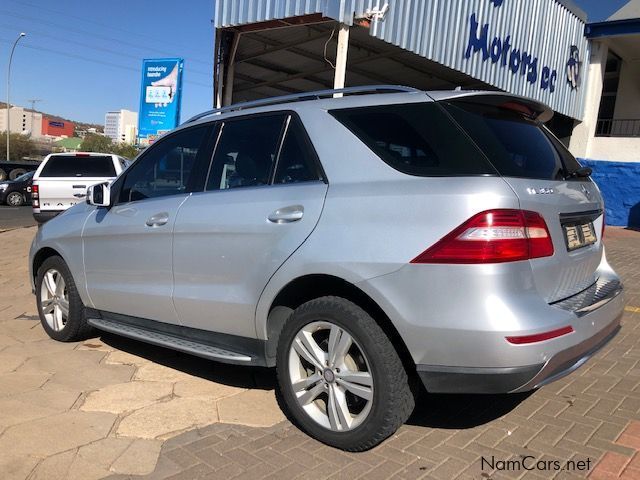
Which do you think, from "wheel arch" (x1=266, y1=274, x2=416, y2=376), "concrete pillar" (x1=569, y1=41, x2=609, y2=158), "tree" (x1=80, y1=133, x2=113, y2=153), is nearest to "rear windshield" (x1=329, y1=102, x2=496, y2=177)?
"wheel arch" (x1=266, y1=274, x2=416, y2=376)

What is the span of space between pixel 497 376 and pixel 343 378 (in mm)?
763

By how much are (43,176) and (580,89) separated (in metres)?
16.1

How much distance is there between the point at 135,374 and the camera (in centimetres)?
409

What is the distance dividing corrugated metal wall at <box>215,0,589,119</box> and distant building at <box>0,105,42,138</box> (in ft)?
378

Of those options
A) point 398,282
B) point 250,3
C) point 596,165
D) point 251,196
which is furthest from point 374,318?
point 596,165

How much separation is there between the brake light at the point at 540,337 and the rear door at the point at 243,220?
3.67 feet

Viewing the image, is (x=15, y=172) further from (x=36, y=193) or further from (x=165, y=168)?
(x=165, y=168)

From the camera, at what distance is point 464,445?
300cm

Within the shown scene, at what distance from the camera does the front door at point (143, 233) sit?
12.2ft

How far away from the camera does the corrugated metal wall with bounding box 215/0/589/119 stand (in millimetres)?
9258

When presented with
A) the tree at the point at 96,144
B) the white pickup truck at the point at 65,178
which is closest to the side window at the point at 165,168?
the white pickup truck at the point at 65,178

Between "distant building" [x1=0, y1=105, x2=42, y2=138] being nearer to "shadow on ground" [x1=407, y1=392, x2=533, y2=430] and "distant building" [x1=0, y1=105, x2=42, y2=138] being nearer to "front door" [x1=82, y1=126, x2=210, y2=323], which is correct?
"front door" [x1=82, y1=126, x2=210, y2=323]

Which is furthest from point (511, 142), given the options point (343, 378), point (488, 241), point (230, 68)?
point (230, 68)

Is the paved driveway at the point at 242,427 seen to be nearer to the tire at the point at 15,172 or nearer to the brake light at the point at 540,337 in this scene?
the brake light at the point at 540,337
